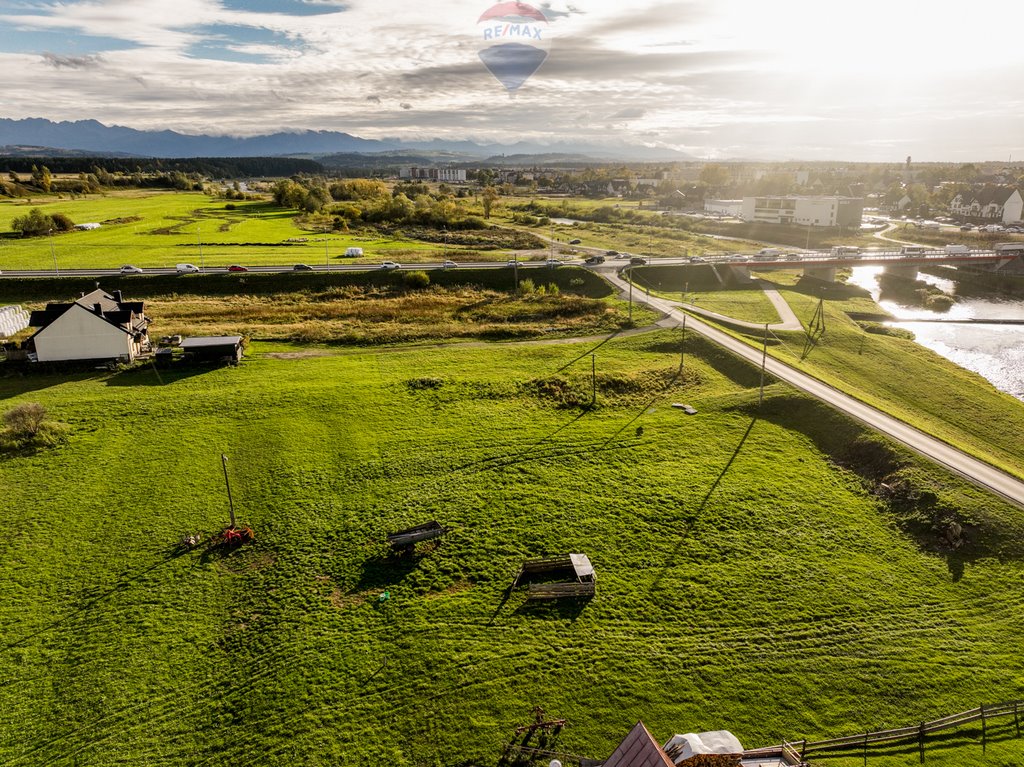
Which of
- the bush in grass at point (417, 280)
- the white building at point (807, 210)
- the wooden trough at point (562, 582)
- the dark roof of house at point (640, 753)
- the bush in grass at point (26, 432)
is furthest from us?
the white building at point (807, 210)

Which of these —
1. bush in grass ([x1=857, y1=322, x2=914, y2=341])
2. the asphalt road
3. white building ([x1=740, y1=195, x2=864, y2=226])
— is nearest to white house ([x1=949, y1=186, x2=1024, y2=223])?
white building ([x1=740, y1=195, x2=864, y2=226])

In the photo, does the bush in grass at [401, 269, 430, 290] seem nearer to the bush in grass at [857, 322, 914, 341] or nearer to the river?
the bush in grass at [857, 322, 914, 341]

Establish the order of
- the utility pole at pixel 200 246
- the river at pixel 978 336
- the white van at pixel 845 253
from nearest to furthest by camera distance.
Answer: the river at pixel 978 336
the utility pole at pixel 200 246
the white van at pixel 845 253

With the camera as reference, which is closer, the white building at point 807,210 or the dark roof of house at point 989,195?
the white building at point 807,210

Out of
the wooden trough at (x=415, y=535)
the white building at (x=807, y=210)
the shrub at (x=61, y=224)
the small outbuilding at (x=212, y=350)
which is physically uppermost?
the white building at (x=807, y=210)

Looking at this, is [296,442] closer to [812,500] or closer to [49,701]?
[49,701]

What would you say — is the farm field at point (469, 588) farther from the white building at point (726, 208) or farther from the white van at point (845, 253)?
the white building at point (726, 208)

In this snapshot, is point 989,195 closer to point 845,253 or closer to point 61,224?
point 845,253

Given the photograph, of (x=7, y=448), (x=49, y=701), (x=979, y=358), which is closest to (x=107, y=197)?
(x=7, y=448)

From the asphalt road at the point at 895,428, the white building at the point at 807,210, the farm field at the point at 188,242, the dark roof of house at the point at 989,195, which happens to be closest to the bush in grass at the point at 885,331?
the asphalt road at the point at 895,428
